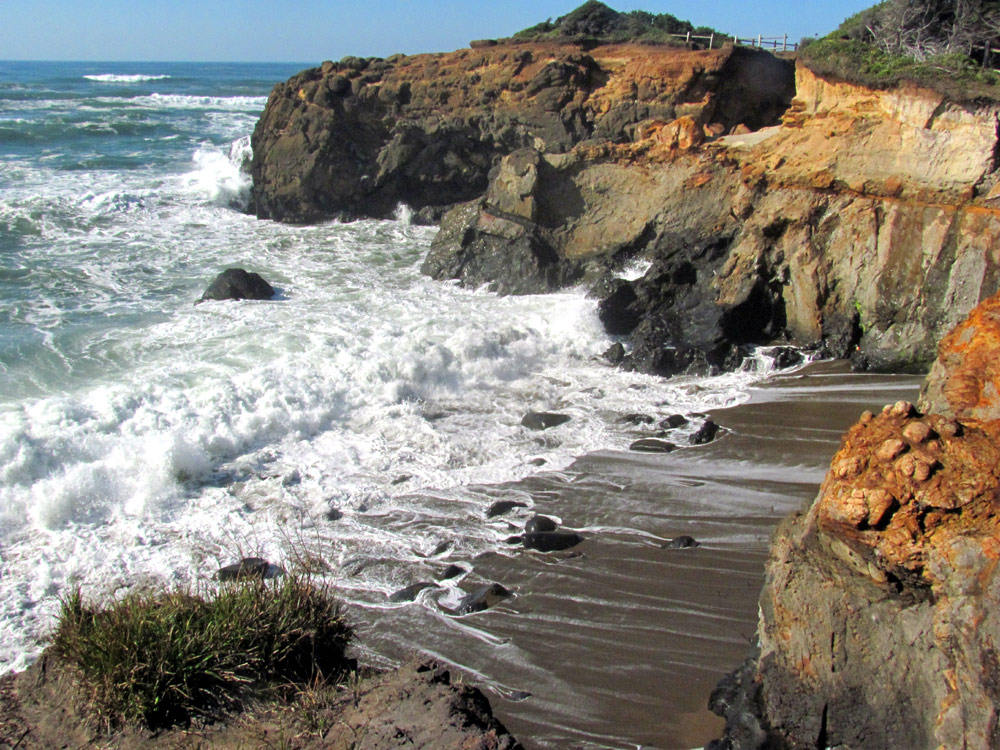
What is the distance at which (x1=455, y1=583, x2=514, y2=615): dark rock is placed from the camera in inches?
230

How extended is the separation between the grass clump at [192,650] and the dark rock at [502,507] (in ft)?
10.5

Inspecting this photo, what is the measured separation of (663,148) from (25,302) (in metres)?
11.1

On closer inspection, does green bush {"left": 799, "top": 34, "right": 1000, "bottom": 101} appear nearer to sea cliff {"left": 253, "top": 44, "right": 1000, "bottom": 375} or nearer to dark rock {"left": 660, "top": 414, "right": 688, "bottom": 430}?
sea cliff {"left": 253, "top": 44, "right": 1000, "bottom": 375}

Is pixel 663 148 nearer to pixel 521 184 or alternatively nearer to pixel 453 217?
pixel 521 184

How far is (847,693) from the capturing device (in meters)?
3.87

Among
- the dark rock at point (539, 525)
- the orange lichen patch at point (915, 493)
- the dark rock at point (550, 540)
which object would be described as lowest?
the dark rock at point (550, 540)

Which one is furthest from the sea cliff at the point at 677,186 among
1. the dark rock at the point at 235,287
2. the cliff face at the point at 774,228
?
the dark rock at the point at 235,287

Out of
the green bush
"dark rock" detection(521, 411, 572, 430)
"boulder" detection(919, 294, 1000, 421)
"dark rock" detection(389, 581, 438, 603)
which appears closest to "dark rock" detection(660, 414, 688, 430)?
"dark rock" detection(521, 411, 572, 430)

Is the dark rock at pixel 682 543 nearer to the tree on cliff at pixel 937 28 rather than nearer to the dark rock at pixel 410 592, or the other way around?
the dark rock at pixel 410 592

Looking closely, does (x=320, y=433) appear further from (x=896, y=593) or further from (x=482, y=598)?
(x=896, y=593)

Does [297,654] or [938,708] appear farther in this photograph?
[297,654]

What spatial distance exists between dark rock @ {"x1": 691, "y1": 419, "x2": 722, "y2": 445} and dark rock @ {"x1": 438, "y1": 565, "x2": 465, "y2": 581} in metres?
3.33

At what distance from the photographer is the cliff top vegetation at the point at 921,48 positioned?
11391 mm

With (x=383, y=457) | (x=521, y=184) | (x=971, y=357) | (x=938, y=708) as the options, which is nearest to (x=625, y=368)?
(x=383, y=457)
